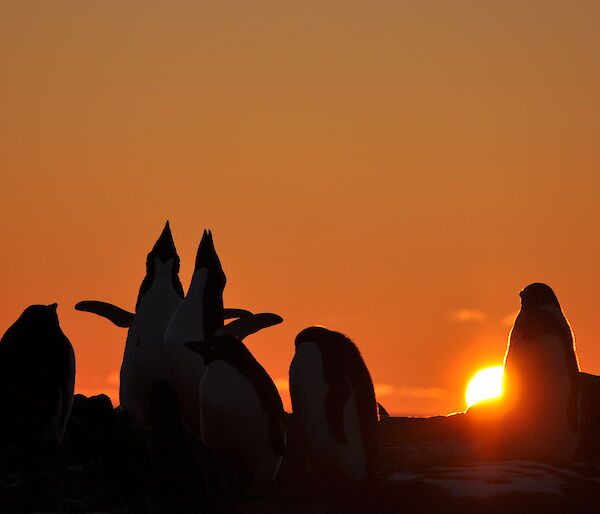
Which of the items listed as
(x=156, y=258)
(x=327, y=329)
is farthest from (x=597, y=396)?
(x=156, y=258)

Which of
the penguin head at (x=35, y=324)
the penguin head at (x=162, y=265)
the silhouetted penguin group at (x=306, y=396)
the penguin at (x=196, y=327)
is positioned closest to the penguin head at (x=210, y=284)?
the penguin at (x=196, y=327)

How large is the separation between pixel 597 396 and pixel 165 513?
6.36m

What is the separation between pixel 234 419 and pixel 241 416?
0.07m

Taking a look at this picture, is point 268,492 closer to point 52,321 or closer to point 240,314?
point 52,321

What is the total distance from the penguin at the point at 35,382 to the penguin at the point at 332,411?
2260 mm

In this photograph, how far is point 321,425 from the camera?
39.4 ft

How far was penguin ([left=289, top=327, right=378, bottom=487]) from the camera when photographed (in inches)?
473

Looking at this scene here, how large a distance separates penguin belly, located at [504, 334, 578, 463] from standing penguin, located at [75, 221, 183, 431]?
4229 mm

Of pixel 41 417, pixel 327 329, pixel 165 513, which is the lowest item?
pixel 165 513

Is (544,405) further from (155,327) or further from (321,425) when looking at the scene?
(155,327)

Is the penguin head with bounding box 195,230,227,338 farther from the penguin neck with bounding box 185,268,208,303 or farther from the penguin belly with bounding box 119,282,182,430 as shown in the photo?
the penguin belly with bounding box 119,282,182,430

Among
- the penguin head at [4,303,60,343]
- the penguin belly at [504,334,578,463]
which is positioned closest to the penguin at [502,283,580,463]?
the penguin belly at [504,334,578,463]

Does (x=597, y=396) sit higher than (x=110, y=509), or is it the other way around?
(x=597, y=396)

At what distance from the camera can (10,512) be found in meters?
9.98
